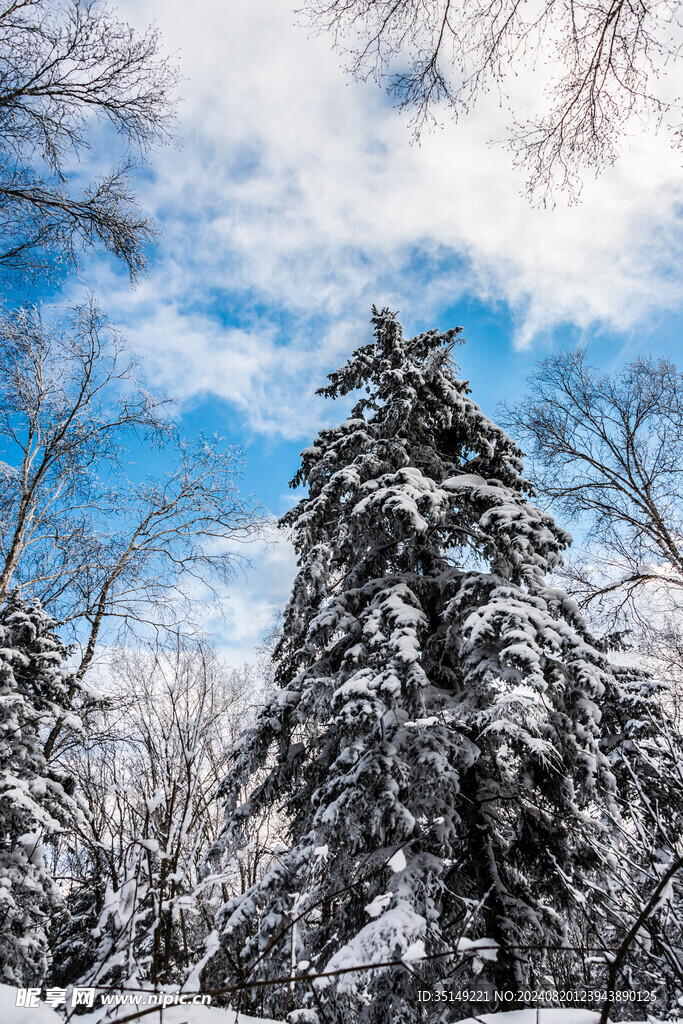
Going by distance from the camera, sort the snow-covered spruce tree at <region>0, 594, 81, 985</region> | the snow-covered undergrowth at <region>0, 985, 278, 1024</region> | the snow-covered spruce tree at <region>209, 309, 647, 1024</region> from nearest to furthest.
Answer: the snow-covered undergrowth at <region>0, 985, 278, 1024</region> → the snow-covered spruce tree at <region>209, 309, 647, 1024</region> → the snow-covered spruce tree at <region>0, 594, 81, 985</region>

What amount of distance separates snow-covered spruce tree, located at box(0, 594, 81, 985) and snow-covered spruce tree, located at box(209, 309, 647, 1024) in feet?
9.44

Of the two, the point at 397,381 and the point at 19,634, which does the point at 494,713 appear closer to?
the point at 397,381

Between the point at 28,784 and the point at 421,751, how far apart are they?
19.3 feet

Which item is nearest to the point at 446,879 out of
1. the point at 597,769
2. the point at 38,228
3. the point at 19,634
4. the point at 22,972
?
the point at 597,769

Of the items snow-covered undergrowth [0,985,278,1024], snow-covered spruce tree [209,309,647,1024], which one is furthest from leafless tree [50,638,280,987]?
snow-covered spruce tree [209,309,647,1024]

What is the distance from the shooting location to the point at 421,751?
4.97 metres

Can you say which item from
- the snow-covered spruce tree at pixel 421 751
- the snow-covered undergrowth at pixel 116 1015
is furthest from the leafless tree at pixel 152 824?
the snow-covered spruce tree at pixel 421 751

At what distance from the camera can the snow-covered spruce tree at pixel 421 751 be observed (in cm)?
454

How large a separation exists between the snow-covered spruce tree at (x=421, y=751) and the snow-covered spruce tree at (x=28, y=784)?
2876 mm

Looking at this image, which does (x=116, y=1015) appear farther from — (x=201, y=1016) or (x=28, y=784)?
(x=28, y=784)

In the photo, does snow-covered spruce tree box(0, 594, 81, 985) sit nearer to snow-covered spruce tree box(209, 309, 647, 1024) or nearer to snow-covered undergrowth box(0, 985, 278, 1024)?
snow-covered spruce tree box(209, 309, 647, 1024)

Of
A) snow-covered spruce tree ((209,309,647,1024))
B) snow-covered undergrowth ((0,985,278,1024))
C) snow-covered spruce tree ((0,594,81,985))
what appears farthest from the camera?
snow-covered spruce tree ((0,594,81,985))

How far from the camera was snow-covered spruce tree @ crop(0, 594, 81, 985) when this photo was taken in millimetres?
6367

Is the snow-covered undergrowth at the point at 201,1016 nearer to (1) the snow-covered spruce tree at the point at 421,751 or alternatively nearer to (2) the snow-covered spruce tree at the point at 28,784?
(1) the snow-covered spruce tree at the point at 421,751
